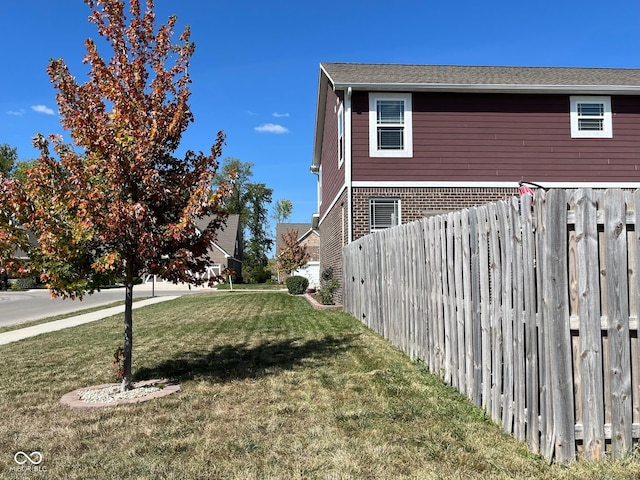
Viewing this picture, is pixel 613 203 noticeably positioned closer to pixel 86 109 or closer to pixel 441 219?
pixel 441 219

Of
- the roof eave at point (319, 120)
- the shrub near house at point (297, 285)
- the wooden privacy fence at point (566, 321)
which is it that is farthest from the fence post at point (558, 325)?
the shrub near house at point (297, 285)

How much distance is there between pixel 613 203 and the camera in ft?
11.8

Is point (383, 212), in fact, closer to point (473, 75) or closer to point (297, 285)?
point (473, 75)

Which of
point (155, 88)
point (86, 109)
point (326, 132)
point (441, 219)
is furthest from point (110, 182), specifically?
point (326, 132)

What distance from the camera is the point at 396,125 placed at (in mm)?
13969

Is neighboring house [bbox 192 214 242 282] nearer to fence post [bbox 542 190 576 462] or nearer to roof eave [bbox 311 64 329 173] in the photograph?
roof eave [bbox 311 64 329 173]

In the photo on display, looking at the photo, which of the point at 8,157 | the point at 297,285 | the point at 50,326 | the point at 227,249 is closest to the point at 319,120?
the point at 297,285

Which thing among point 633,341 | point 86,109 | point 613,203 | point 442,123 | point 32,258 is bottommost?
point 633,341

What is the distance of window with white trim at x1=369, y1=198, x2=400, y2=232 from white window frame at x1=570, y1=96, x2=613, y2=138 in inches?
215

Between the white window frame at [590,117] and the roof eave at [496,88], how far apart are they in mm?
261

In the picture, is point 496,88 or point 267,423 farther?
point 496,88

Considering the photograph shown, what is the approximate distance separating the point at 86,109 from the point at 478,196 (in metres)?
10.9

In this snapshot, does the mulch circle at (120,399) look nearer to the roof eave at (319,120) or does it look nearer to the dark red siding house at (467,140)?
the dark red siding house at (467,140)

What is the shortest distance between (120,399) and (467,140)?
1158cm
